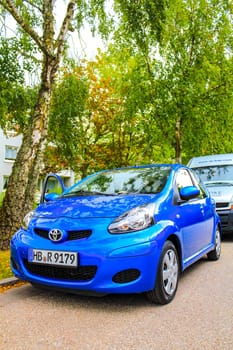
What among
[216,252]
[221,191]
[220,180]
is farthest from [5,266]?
[220,180]

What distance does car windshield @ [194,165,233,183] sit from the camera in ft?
31.4

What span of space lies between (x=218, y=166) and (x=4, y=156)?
1181 inches

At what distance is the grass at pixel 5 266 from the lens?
509 cm

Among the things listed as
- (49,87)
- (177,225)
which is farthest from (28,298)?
(49,87)

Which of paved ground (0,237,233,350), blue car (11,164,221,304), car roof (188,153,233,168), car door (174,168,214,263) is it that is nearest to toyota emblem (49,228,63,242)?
blue car (11,164,221,304)

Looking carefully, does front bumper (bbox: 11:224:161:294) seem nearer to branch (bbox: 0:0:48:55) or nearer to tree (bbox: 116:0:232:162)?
branch (bbox: 0:0:48:55)

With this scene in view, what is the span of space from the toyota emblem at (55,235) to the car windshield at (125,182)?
1120 mm

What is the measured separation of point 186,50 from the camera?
617 inches

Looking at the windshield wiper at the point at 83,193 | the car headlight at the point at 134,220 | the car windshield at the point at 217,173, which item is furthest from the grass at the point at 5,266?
the car windshield at the point at 217,173

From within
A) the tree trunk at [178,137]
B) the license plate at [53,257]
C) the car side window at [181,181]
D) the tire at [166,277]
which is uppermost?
the tree trunk at [178,137]

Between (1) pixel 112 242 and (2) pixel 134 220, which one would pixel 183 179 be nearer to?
(2) pixel 134 220

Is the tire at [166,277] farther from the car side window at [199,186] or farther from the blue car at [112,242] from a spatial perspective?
the car side window at [199,186]

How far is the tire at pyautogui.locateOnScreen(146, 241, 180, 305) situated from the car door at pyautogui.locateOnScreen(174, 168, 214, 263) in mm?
374

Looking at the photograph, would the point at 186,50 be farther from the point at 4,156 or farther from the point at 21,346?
the point at 4,156
